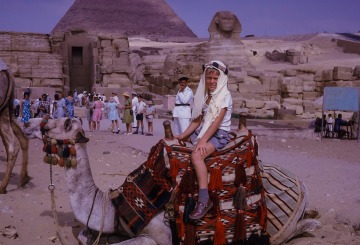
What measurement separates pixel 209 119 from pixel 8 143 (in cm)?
326

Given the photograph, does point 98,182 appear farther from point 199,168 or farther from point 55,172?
point 199,168

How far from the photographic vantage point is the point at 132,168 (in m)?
8.24

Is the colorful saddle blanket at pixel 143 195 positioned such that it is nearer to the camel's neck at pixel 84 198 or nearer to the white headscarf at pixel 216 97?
the camel's neck at pixel 84 198

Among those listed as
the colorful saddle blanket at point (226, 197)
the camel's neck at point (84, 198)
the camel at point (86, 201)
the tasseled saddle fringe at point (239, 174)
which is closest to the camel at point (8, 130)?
the camel at point (86, 201)

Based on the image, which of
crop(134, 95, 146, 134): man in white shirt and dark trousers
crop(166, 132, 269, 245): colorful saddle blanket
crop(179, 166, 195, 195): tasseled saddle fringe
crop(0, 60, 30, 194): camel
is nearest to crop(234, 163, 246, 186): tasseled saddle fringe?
crop(166, 132, 269, 245): colorful saddle blanket

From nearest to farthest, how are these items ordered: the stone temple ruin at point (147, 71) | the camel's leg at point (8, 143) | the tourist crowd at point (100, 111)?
the camel's leg at point (8, 143) → the tourist crowd at point (100, 111) → the stone temple ruin at point (147, 71)

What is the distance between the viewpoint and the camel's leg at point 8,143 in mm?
6195

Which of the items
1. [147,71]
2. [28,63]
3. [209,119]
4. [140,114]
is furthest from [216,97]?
[147,71]

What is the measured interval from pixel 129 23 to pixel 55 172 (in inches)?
5283

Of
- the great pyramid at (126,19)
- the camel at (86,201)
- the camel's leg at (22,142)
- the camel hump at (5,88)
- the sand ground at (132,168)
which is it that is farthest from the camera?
the great pyramid at (126,19)

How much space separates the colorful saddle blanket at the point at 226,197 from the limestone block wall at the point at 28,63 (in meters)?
17.0

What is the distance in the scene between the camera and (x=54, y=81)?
20734 millimetres

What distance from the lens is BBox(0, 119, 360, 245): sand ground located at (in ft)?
16.4

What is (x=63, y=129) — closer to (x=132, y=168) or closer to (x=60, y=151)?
(x=60, y=151)
